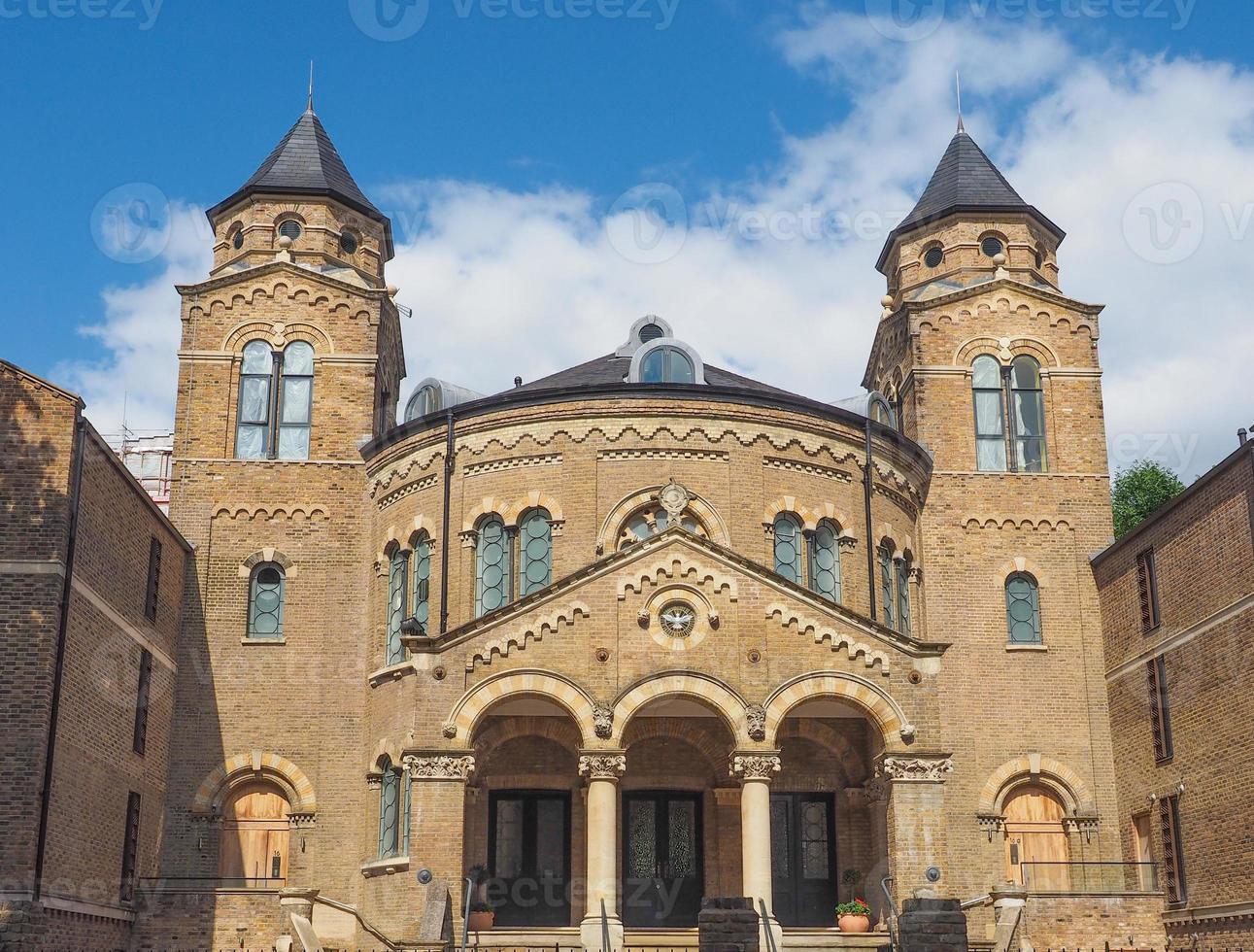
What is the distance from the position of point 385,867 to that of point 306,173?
17772 mm

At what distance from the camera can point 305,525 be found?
33875 millimetres

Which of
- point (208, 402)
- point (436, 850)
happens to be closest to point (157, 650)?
point (208, 402)

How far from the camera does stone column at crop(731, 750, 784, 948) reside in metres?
24.3

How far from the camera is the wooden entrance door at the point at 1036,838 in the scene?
104 ft

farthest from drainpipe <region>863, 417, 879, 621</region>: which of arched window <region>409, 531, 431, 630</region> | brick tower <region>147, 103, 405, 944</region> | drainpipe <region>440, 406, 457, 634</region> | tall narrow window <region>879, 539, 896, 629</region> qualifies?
brick tower <region>147, 103, 405, 944</region>

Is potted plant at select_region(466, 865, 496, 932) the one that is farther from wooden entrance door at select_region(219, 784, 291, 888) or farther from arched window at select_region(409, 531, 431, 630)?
arched window at select_region(409, 531, 431, 630)

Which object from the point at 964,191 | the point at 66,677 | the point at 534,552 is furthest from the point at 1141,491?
the point at 66,677

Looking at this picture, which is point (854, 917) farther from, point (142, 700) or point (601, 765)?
point (142, 700)

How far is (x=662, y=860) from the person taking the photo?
2983 cm

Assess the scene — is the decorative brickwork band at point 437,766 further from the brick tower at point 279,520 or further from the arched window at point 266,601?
the arched window at point 266,601

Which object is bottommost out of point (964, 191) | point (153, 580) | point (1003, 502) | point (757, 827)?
point (757, 827)

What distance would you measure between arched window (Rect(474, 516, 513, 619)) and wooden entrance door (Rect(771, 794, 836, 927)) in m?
7.00

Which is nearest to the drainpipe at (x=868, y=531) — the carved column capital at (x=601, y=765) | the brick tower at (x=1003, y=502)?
the brick tower at (x=1003, y=502)

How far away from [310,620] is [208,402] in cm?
587
